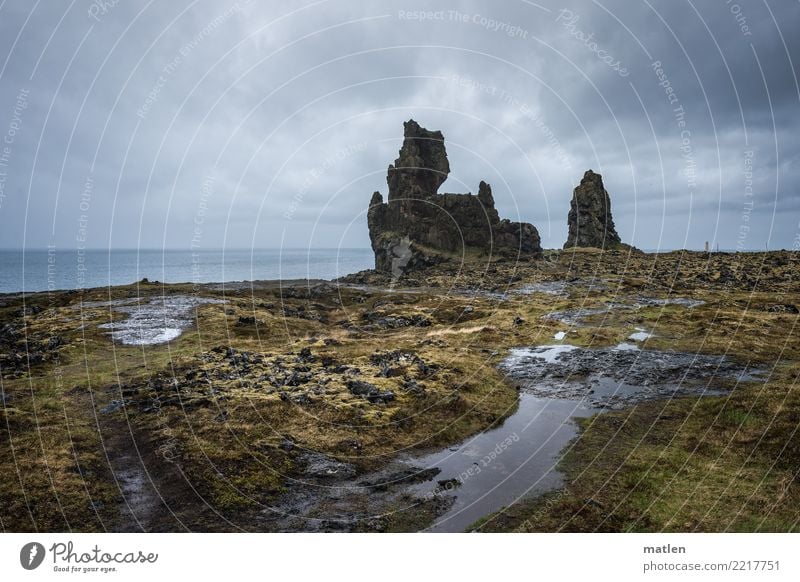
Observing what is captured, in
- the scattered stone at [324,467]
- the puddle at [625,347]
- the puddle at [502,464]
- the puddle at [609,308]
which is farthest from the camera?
the puddle at [609,308]

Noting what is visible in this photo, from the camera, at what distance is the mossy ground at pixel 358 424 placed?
46.2ft

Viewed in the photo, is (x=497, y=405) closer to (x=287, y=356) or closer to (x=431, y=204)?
(x=287, y=356)

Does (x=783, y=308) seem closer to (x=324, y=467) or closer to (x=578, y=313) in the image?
(x=578, y=313)

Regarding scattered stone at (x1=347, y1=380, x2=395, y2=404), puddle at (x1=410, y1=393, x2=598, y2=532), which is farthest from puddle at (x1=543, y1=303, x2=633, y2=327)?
scattered stone at (x1=347, y1=380, x2=395, y2=404)

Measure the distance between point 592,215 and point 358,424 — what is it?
142m

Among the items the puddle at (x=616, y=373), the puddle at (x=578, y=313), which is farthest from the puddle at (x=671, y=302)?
the puddle at (x=616, y=373)

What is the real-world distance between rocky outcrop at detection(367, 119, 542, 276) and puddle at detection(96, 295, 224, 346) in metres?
72.6

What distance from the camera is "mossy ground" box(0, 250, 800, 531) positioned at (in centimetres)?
1408

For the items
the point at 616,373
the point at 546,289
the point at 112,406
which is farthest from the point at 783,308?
the point at 112,406

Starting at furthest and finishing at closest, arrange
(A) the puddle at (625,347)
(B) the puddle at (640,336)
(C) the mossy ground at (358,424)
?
(B) the puddle at (640,336), (A) the puddle at (625,347), (C) the mossy ground at (358,424)

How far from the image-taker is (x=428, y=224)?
13862 cm

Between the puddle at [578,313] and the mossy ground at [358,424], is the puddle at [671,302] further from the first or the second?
the mossy ground at [358,424]

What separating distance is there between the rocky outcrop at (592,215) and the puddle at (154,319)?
119 m

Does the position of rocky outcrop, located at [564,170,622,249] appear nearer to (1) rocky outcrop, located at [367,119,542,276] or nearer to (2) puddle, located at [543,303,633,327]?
(1) rocky outcrop, located at [367,119,542,276]
